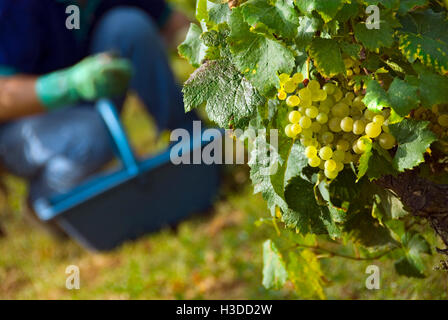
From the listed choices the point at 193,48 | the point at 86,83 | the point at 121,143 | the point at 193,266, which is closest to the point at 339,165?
the point at 193,48

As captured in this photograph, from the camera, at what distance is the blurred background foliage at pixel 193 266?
173cm

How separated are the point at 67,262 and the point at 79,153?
525 mm

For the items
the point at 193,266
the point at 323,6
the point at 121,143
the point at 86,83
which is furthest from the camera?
the point at 86,83

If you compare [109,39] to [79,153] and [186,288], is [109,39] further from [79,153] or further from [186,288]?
[186,288]

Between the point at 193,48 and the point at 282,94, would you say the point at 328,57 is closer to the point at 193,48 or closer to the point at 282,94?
the point at 282,94

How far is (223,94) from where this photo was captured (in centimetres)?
94

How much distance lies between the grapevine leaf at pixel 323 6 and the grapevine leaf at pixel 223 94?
156mm

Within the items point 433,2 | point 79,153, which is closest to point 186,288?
point 79,153

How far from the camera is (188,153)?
8.34 ft

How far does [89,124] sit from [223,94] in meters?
2.04

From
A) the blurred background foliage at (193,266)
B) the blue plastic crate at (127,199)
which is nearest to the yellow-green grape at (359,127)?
the blurred background foliage at (193,266)

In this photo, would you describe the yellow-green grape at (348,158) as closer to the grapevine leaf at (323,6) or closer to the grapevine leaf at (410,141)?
the grapevine leaf at (410,141)

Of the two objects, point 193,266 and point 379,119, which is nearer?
point 379,119

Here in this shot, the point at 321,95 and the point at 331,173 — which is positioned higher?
the point at 321,95
